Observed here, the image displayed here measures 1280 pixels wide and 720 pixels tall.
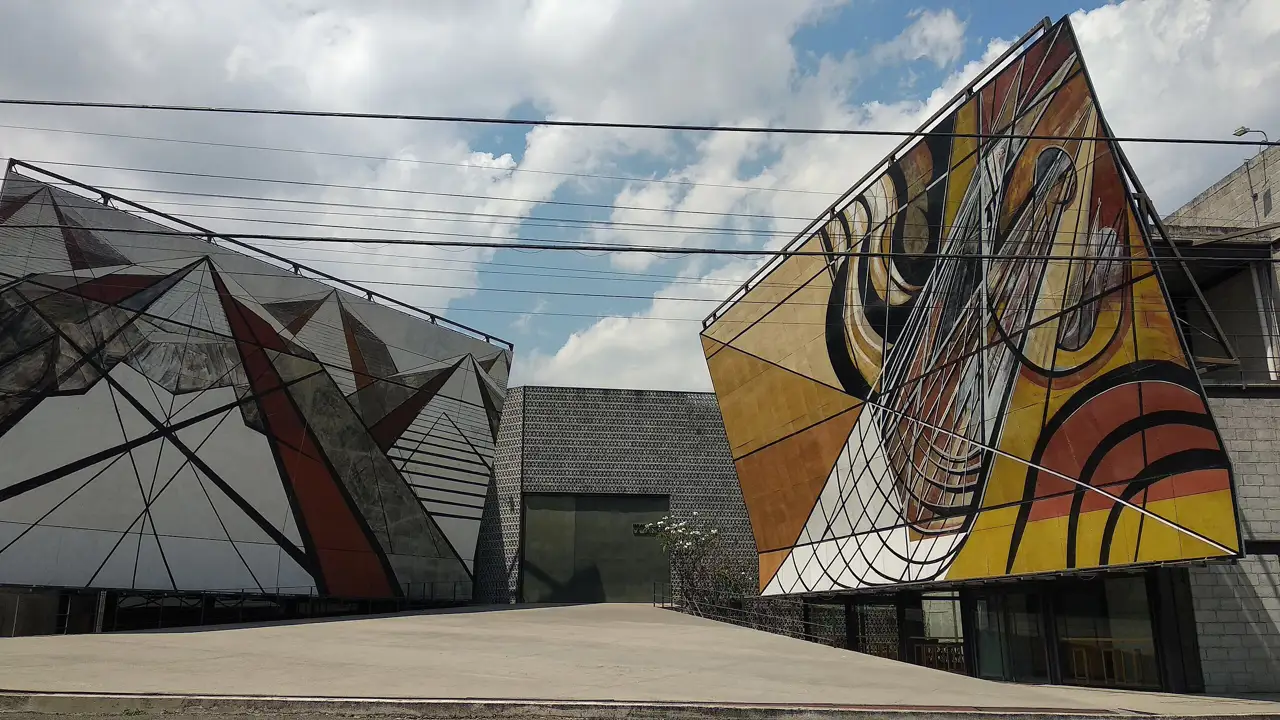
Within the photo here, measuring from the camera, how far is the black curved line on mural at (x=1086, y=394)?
430 inches

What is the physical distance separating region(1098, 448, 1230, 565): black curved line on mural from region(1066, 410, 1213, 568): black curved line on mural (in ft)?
0.17

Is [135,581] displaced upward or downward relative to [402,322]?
downward

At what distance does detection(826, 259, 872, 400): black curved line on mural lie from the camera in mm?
18092

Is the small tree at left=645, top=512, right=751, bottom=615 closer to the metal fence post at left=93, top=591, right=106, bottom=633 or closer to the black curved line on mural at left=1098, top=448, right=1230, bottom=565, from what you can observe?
the metal fence post at left=93, top=591, right=106, bottom=633

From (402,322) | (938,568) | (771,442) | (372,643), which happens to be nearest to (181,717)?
(372,643)

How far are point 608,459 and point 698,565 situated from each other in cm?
470

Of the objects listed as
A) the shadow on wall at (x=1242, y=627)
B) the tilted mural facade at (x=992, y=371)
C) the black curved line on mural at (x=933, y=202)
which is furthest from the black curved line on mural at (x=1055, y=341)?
the shadow on wall at (x=1242, y=627)

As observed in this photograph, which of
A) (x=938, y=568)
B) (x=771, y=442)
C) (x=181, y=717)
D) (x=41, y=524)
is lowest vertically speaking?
(x=181, y=717)

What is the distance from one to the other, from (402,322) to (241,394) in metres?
5.21

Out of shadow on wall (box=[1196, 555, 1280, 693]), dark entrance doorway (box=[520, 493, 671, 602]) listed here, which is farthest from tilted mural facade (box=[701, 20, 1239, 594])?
dark entrance doorway (box=[520, 493, 671, 602])

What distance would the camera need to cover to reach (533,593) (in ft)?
99.5

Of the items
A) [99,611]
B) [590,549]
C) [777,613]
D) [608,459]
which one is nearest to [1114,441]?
[777,613]

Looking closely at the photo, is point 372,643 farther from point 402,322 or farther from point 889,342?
point 402,322

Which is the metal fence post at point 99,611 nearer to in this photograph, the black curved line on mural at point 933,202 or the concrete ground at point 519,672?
the concrete ground at point 519,672
